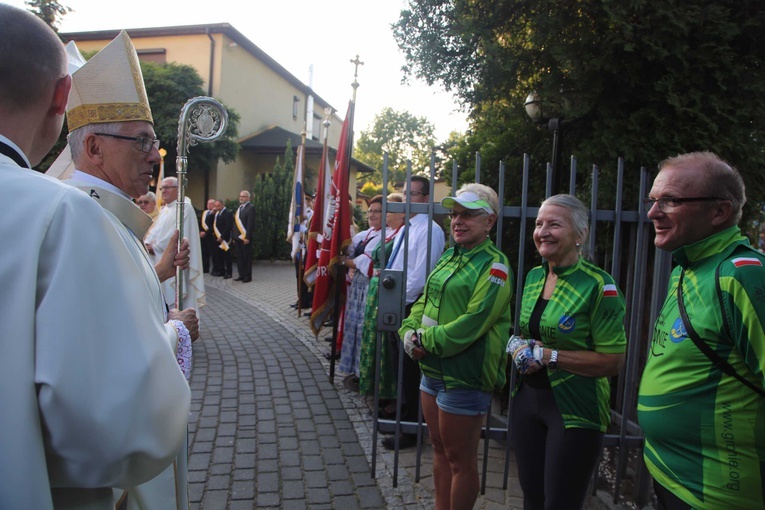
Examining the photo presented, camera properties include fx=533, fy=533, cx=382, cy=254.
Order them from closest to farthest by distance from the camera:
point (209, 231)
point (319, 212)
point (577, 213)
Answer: point (577, 213)
point (319, 212)
point (209, 231)

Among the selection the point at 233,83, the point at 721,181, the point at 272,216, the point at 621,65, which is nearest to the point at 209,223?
the point at 272,216

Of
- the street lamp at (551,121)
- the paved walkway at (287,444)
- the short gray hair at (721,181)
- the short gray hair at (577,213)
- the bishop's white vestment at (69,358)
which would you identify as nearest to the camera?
the bishop's white vestment at (69,358)

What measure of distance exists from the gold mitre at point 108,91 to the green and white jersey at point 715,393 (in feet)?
6.97

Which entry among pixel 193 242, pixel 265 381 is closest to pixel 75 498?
pixel 265 381

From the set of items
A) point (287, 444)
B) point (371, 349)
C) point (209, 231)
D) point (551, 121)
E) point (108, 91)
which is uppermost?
point (551, 121)

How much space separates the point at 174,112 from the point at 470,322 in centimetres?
1899

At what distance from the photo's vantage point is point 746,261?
1.73 meters

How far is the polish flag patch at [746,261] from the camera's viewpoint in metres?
1.71

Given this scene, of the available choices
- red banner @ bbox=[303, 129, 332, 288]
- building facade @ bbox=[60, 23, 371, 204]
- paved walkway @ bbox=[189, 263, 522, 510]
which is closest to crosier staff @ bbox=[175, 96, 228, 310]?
paved walkway @ bbox=[189, 263, 522, 510]

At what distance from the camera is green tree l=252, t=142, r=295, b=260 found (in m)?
18.8

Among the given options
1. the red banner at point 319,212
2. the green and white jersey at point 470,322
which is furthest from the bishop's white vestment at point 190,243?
the green and white jersey at point 470,322

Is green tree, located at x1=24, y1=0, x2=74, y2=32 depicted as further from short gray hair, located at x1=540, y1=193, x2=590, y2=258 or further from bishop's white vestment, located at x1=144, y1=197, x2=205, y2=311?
short gray hair, located at x1=540, y1=193, x2=590, y2=258

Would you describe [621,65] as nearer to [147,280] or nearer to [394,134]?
[147,280]

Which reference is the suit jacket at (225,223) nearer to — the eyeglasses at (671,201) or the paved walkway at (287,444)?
the paved walkway at (287,444)
